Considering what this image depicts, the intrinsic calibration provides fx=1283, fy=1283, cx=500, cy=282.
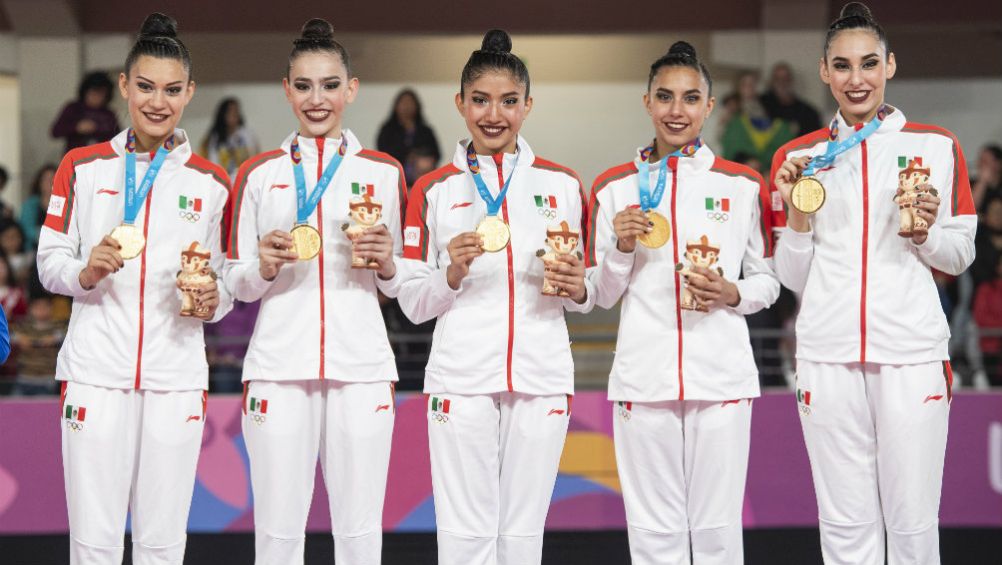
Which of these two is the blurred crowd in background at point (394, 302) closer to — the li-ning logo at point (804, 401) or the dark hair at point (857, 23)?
the li-ning logo at point (804, 401)

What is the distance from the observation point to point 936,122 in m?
11.0

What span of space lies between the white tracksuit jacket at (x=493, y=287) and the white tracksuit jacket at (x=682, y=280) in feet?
0.46

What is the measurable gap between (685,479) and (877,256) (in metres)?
0.99

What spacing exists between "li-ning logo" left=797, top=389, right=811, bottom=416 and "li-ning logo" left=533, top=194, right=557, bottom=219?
3.41ft

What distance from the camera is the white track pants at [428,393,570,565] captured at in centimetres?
431

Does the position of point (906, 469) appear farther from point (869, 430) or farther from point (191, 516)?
point (191, 516)

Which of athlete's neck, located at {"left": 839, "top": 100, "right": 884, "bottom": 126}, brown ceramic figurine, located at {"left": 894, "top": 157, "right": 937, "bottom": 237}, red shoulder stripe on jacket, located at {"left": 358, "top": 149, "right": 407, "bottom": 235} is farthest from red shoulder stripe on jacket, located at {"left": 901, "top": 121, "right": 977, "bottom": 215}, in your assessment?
red shoulder stripe on jacket, located at {"left": 358, "top": 149, "right": 407, "bottom": 235}

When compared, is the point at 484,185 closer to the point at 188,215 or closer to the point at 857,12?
the point at 188,215

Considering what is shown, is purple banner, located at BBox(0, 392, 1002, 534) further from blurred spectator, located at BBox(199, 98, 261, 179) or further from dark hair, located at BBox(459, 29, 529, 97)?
blurred spectator, located at BBox(199, 98, 261, 179)

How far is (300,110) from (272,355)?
865 millimetres

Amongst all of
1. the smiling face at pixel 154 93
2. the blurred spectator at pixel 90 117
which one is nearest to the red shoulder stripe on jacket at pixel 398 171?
the smiling face at pixel 154 93

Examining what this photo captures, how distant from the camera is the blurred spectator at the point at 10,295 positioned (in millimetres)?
7695

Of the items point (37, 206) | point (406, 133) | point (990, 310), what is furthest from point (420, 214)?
point (37, 206)

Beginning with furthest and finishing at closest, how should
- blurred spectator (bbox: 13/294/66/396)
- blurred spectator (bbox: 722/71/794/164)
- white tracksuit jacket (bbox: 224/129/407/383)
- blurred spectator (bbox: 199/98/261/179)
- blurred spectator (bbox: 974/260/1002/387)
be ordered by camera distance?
blurred spectator (bbox: 722/71/794/164) → blurred spectator (bbox: 199/98/261/179) → blurred spectator (bbox: 974/260/1002/387) → blurred spectator (bbox: 13/294/66/396) → white tracksuit jacket (bbox: 224/129/407/383)
